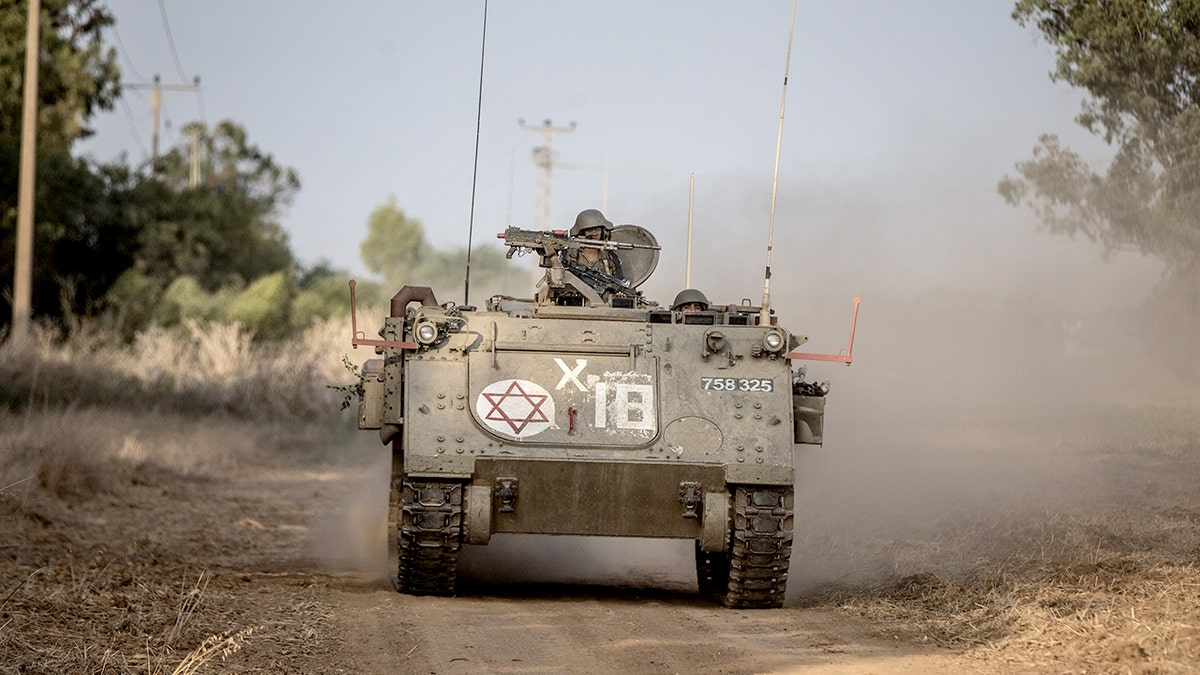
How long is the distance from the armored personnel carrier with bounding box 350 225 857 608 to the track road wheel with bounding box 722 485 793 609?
0.01m

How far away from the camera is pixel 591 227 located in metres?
12.3

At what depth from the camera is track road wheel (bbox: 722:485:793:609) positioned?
9.79m

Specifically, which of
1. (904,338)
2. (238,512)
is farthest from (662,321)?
(904,338)

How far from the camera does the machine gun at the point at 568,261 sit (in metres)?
11.5

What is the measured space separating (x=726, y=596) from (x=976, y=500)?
231 inches

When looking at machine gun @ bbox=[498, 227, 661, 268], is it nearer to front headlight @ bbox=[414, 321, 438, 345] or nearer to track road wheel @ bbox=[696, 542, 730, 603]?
front headlight @ bbox=[414, 321, 438, 345]

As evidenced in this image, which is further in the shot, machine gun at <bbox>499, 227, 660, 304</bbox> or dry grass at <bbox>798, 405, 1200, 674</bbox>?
machine gun at <bbox>499, 227, 660, 304</bbox>

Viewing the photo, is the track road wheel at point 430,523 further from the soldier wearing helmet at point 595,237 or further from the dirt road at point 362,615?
the soldier wearing helmet at point 595,237

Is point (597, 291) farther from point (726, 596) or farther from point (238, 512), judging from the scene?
point (238, 512)

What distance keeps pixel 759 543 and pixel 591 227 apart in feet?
11.4

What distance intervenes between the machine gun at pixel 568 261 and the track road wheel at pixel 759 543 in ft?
6.64

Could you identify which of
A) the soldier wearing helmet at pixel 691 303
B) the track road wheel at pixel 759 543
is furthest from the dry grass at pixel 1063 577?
the soldier wearing helmet at pixel 691 303

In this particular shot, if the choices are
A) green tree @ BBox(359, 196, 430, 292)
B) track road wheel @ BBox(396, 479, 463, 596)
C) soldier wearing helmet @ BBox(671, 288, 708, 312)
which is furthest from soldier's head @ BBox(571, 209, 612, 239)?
green tree @ BBox(359, 196, 430, 292)

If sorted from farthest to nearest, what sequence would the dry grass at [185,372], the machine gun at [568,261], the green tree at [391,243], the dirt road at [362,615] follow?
1. the green tree at [391,243]
2. the dry grass at [185,372]
3. the machine gun at [568,261]
4. the dirt road at [362,615]
